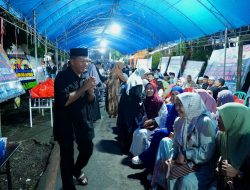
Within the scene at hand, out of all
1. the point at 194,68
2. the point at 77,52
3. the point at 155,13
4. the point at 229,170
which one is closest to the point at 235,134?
the point at 229,170

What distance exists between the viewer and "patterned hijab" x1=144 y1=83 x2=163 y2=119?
5.00 metres

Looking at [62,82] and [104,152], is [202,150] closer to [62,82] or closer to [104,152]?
[62,82]

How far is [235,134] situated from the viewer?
247 centimetres

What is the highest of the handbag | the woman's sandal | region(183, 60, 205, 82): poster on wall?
region(183, 60, 205, 82): poster on wall

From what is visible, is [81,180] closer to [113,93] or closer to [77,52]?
[77,52]

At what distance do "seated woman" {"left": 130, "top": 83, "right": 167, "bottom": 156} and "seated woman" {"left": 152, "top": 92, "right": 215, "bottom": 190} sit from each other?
1.61 metres

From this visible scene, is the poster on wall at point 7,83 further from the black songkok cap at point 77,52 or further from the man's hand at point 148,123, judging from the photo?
the man's hand at point 148,123

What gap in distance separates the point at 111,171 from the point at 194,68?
821 centimetres

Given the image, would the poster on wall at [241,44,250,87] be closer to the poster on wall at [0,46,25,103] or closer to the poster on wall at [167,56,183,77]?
the poster on wall at [167,56,183,77]

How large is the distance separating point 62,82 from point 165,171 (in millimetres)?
1692

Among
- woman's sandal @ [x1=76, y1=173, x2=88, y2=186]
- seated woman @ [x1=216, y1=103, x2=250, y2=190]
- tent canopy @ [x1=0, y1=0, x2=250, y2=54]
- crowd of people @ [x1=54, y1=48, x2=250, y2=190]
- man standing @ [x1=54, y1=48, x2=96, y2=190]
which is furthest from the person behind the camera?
tent canopy @ [x1=0, y1=0, x2=250, y2=54]

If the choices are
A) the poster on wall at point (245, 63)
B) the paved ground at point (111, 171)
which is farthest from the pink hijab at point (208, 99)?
the poster on wall at point (245, 63)

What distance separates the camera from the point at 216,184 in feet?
8.93

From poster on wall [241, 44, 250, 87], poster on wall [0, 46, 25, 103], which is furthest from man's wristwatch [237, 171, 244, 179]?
poster on wall [241, 44, 250, 87]
